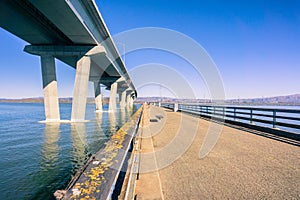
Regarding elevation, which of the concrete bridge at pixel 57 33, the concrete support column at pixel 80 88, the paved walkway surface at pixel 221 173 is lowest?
the paved walkway surface at pixel 221 173

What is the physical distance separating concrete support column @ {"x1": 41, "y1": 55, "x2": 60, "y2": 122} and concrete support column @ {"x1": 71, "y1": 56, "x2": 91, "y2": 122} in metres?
2.15

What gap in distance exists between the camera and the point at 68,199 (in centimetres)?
188

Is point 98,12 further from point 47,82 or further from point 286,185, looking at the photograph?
point 286,185

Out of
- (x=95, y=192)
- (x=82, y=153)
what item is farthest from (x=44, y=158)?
(x=95, y=192)

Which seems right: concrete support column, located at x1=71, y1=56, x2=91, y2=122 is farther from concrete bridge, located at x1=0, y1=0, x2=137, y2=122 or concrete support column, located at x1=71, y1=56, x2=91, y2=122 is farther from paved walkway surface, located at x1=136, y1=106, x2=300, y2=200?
paved walkway surface, located at x1=136, y1=106, x2=300, y2=200

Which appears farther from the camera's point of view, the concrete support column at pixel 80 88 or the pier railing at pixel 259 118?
the concrete support column at pixel 80 88

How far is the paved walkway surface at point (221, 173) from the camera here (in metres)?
3.49

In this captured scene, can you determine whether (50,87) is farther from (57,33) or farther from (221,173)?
(221,173)

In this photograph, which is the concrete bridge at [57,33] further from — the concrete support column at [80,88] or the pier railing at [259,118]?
the pier railing at [259,118]

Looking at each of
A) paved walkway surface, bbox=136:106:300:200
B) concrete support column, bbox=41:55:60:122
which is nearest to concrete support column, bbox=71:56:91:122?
concrete support column, bbox=41:55:60:122

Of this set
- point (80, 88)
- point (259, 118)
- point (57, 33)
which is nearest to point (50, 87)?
point (80, 88)

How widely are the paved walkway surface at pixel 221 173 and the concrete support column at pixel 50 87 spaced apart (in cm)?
1904

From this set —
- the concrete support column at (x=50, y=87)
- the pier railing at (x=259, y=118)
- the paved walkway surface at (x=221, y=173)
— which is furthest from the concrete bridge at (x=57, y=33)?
the pier railing at (x=259, y=118)

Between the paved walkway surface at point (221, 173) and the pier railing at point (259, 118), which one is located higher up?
the pier railing at point (259, 118)
